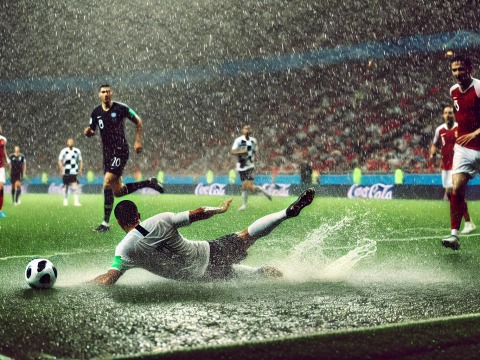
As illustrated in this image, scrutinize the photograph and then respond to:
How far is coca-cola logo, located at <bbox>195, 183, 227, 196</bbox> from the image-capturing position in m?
23.7

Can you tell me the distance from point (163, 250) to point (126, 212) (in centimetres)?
38

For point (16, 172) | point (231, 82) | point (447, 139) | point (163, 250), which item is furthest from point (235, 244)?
point (231, 82)

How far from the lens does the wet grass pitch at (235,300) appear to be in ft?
11.2

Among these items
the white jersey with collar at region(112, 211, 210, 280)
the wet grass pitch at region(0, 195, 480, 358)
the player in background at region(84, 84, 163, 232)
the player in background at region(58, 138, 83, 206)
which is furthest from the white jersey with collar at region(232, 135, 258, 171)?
the white jersey with collar at region(112, 211, 210, 280)

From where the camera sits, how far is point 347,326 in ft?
12.1

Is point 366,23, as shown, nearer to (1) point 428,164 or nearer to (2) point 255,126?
(2) point 255,126

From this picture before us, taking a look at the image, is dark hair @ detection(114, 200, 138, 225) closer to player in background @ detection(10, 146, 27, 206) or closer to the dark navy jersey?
the dark navy jersey

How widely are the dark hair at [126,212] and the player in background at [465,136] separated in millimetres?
3685

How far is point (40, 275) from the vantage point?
16.7ft

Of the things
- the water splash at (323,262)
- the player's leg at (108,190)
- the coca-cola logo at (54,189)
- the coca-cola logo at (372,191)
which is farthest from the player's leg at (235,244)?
the coca-cola logo at (54,189)

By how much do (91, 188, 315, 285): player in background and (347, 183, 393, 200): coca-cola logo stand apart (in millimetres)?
13828

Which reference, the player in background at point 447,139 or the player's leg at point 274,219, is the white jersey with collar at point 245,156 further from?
the player's leg at point 274,219

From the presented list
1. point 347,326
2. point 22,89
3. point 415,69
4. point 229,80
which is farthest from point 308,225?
point 22,89

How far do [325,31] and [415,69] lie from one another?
5.11 metres
